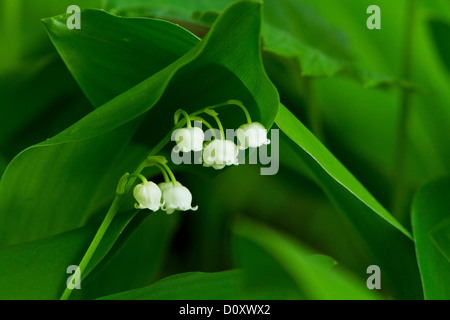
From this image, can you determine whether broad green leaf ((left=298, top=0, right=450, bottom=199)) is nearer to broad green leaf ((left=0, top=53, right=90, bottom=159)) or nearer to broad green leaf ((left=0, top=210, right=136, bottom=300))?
broad green leaf ((left=0, top=53, right=90, bottom=159))

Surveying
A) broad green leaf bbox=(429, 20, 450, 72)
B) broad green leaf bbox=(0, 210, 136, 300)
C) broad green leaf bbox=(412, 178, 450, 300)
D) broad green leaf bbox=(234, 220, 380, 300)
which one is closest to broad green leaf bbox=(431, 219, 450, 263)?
broad green leaf bbox=(412, 178, 450, 300)

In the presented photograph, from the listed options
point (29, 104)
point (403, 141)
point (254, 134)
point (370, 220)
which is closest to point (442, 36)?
point (403, 141)

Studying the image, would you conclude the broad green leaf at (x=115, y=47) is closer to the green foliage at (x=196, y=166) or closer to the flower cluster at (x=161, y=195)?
the green foliage at (x=196, y=166)

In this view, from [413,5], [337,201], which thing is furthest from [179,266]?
[413,5]

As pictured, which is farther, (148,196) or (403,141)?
(403,141)

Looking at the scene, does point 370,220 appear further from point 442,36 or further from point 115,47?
point 442,36

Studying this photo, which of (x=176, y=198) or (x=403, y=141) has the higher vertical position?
(x=403, y=141)

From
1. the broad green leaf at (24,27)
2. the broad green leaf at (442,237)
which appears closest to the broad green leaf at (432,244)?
the broad green leaf at (442,237)

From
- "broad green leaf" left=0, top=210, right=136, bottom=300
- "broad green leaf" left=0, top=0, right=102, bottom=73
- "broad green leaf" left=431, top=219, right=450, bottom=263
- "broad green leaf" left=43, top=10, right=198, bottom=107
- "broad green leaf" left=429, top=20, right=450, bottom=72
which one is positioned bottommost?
"broad green leaf" left=0, top=210, right=136, bottom=300
